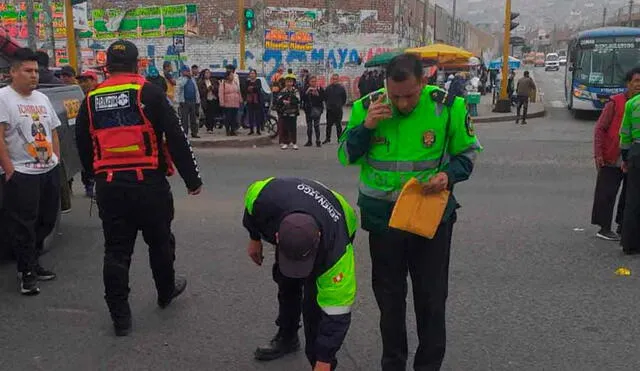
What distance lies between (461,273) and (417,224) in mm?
2385

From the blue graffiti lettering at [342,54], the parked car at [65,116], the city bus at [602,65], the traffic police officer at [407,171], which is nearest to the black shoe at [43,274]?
the parked car at [65,116]

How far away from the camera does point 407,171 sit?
3.10m

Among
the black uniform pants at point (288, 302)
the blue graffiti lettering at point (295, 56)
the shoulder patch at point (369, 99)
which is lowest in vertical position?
the black uniform pants at point (288, 302)

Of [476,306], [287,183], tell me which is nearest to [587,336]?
[476,306]

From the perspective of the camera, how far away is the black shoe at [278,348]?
373 cm

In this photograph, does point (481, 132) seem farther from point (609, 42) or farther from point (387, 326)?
point (387, 326)

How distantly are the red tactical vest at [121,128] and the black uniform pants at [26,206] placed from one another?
1015mm

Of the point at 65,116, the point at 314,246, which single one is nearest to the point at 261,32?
the point at 65,116

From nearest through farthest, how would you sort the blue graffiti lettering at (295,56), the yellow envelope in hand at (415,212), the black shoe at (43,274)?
the yellow envelope in hand at (415,212)
the black shoe at (43,274)
the blue graffiti lettering at (295,56)

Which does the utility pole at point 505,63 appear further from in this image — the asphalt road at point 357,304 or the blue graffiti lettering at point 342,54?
the asphalt road at point 357,304

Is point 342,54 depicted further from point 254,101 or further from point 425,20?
point 254,101

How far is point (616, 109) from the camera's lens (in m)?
6.10

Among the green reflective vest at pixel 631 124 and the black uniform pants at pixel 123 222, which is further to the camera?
the green reflective vest at pixel 631 124

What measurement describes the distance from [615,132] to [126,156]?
460 centimetres
